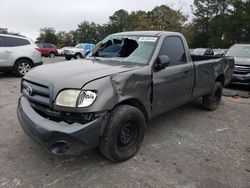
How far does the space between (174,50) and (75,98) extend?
2321mm

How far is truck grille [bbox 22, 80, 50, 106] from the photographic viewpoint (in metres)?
3.03

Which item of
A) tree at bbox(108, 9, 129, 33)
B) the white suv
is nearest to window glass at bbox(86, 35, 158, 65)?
the white suv

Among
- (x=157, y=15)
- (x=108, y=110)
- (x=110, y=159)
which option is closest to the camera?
(x=108, y=110)

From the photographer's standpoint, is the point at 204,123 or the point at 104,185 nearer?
the point at 104,185

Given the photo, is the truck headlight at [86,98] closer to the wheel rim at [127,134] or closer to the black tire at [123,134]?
the black tire at [123,134]

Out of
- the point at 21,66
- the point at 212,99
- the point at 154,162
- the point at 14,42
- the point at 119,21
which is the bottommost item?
the point at 154,162

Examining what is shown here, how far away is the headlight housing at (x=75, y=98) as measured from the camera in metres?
2.85

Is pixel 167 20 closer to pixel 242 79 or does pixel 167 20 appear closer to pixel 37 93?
pixel 242 79

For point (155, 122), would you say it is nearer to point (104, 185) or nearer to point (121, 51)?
point (121, 51)

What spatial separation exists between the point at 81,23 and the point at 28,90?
7608 cm

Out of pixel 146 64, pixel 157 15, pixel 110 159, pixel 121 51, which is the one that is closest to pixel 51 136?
pixel 110 159

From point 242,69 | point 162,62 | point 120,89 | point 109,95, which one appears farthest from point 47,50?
point 109,95

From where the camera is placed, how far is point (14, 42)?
384 inches

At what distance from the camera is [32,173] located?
10.1ft
